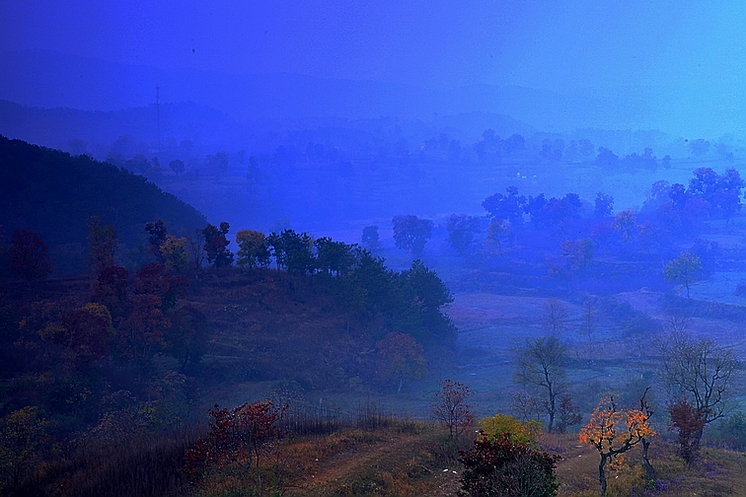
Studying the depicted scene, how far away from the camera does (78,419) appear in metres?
27.9

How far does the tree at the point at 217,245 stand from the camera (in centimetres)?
5141

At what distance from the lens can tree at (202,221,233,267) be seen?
51.4m

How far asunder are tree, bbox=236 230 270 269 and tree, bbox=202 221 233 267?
4.76 ft

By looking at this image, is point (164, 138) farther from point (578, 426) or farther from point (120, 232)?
point (578, 426)

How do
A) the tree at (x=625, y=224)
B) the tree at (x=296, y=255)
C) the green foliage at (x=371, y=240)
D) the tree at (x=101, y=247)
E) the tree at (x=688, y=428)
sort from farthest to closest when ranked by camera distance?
the green foliage at (x=371, y=240)
the tree at (x=625, y=224)
the tree at (x=296, y=255)
the tree at (x=101, y=247)
the tree at (x=688, y=428)

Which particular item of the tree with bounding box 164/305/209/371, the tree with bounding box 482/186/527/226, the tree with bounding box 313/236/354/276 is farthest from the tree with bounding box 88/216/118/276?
the tree with bounding box 482/186/527/226

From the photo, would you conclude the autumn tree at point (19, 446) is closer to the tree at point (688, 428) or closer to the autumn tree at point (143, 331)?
the autumn tree at point (143, 331)

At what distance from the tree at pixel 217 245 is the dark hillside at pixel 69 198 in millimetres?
22296

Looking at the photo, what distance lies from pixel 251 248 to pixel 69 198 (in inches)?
1353

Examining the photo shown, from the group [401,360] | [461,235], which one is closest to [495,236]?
[461,235]

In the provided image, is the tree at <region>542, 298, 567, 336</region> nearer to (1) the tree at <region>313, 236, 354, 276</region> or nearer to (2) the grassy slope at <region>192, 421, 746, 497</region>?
(1) the tree at <region>313, 236, 354, 276</region>

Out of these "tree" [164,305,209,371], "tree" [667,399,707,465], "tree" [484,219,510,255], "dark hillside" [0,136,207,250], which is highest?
"dark hillside" [0,136,207,250]

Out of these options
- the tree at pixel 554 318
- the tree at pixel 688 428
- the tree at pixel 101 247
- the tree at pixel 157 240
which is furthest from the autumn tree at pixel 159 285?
the tree at pixel 554 318

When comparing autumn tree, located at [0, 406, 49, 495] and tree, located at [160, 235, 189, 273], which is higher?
tree, located at [160, 235, 189, 273]
